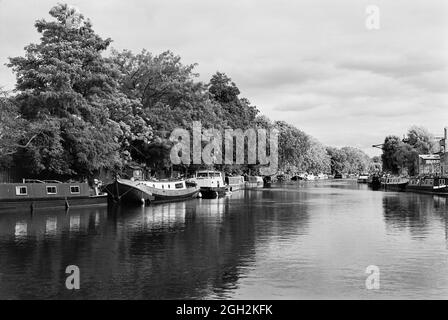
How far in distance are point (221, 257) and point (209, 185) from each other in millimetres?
56195

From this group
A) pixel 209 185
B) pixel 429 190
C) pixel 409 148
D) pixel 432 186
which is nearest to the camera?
pixel 209 185

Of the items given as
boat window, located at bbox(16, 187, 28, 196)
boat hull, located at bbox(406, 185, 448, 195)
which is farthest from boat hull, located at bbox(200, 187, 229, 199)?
boat hull, located at bbox(406, 185, 448, 195)

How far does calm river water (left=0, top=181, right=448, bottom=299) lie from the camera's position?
63.6ft

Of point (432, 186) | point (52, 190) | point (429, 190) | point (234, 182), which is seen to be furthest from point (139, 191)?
point (429, 190)

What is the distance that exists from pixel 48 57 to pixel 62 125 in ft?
24.9

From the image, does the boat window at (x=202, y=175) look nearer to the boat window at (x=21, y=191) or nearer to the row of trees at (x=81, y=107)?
the row of trees at (x=81, y=107)

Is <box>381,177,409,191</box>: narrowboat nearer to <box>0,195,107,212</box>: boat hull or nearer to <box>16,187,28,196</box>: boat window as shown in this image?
<box>0,195,107,212</box>: boat hull

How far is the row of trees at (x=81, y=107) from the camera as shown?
52.7 meters

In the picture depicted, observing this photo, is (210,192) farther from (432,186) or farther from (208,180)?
(432,186)

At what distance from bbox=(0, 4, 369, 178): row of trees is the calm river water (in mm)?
9538

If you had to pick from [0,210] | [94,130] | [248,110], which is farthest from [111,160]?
[248,110]

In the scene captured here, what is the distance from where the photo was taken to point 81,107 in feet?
187

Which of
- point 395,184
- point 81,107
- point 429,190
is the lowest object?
point 429,190
